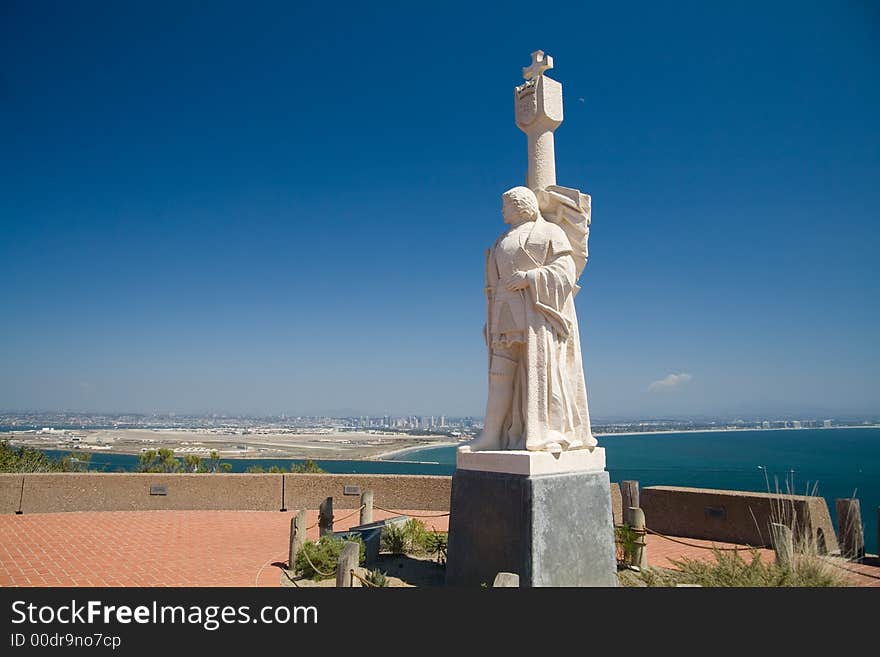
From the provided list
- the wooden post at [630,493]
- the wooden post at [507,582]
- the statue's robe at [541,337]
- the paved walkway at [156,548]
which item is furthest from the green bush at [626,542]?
the wooden post at [507,582]

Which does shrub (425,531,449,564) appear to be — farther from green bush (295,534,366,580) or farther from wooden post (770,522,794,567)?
wooden post (770,522,794,567)

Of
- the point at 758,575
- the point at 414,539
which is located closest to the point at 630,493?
the point at 414,539

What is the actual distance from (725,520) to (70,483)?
515 inches

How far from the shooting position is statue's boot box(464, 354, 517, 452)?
693 centimetres

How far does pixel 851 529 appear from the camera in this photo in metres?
8.59

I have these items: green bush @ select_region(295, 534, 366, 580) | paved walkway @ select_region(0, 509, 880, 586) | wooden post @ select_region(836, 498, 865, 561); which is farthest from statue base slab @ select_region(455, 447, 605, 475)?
wooden post @ select_region(836, 498, 865, 561)

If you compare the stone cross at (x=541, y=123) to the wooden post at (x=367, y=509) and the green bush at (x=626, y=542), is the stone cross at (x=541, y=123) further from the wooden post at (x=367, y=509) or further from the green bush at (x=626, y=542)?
the wooden post at (x=367, y=509)

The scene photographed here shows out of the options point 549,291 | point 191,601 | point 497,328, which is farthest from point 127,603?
point 549,291

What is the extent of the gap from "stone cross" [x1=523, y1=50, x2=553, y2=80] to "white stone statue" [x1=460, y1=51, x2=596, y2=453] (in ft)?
1.06

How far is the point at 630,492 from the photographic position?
10.2 metres

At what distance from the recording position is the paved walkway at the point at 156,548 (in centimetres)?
755

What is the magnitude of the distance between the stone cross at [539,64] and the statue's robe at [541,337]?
7.17ft

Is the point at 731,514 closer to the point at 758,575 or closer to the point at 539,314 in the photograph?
the point at 758,575

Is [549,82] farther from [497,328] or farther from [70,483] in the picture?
[70,483]
